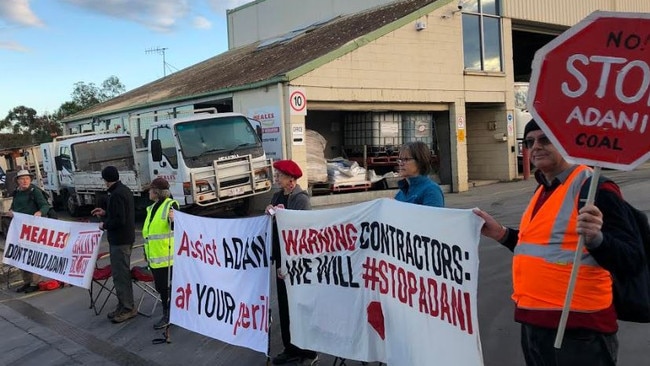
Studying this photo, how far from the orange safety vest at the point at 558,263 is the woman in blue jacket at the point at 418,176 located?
1.43 m

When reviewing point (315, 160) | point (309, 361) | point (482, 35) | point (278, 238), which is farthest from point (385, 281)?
point (482, 35)

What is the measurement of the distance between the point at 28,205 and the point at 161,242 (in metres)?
3.79

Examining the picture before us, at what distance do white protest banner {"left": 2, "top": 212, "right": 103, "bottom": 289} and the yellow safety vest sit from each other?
52.3 inches

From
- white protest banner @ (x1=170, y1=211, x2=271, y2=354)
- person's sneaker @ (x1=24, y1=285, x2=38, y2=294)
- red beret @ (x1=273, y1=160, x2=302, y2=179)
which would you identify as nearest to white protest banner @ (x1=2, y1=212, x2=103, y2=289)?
person's sneaker @ (x1=24, y1=285, x2=38, y2=294)

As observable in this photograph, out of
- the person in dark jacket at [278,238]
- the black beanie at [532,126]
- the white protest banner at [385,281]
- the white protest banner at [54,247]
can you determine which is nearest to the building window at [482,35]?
the white protest banner at [54,247]

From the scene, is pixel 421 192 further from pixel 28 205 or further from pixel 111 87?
pixel 111 87

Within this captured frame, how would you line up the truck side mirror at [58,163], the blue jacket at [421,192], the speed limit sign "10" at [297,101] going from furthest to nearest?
the truck side mirror at [58,163]
the speed limit sign "10" at [297,101]
the blue jacket at [421,192]

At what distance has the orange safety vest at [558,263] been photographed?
98.3 inches

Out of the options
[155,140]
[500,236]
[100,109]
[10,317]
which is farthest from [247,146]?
[100,109]

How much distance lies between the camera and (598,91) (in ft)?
7.93

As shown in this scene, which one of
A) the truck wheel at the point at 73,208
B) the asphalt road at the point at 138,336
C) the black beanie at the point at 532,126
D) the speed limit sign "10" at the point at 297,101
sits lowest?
the asphalt road at the point at 138,336

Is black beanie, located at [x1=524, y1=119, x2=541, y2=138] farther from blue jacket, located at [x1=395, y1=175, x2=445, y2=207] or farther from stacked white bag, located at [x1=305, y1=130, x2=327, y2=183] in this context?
stacked white bag, located at [x1=305, y1=130, x2=327, y2=183]

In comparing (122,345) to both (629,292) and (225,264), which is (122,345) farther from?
(629,292)

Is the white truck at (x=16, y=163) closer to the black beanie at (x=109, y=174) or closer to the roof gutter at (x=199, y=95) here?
the roof gutter at (x=199, y=95)
